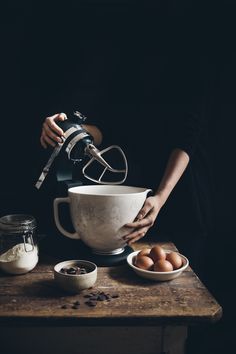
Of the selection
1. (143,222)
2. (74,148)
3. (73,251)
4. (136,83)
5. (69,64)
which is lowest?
(73,251)

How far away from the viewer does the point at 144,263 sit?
3.43ft

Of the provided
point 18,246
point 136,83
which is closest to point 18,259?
point 18,246

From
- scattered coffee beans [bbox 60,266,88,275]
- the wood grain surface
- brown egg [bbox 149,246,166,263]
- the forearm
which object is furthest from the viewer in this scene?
the forearm

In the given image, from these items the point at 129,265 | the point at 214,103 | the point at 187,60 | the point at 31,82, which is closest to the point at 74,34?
the point at 31,82

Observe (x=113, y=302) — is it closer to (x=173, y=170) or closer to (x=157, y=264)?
(x=157, y=264)

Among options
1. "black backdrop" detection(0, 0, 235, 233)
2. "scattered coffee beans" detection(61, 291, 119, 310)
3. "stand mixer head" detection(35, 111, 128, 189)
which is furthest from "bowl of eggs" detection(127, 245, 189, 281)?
"black backdrop" detection(0, 0, 235, 233)

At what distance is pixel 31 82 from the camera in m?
2.11

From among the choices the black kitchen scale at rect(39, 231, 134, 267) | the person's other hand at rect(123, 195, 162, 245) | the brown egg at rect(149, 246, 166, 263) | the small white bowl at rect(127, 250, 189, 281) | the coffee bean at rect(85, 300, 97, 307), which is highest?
the person's other hand at rect(123, 195, 162, 245)

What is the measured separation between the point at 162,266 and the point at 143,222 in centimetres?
18

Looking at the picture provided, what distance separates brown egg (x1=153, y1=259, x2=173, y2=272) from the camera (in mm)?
1013

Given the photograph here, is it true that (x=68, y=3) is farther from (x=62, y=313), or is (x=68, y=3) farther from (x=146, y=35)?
(x=62, y=313)

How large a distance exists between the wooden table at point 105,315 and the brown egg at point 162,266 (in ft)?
0.12

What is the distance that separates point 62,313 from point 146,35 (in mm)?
1610

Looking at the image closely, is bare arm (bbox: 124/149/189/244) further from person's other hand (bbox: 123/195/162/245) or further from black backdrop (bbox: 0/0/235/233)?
black backdrop (bbox: 0/0/235/233)
